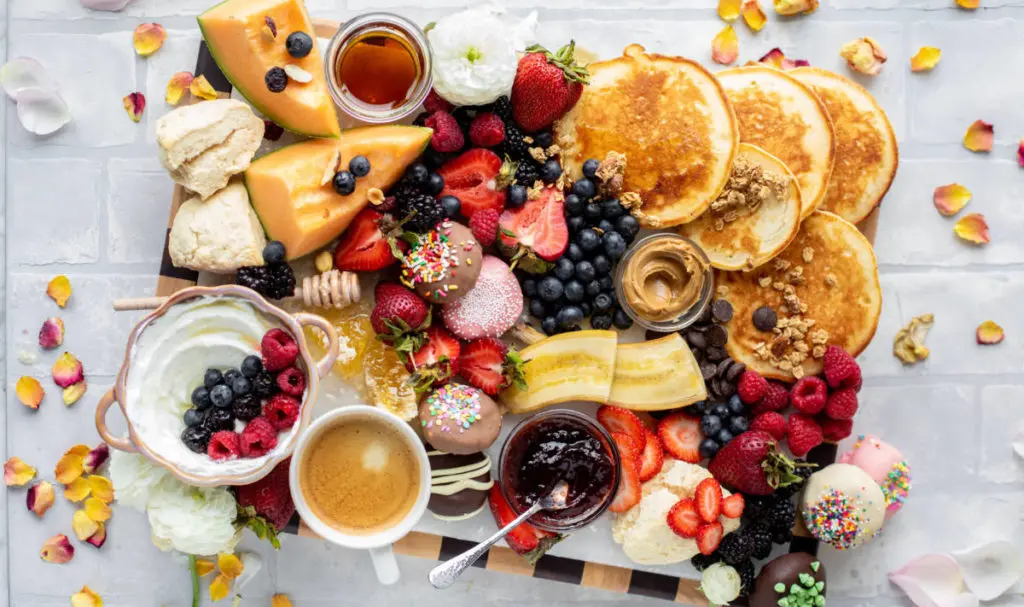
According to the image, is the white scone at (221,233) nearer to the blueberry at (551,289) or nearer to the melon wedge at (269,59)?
the melon wedge at (269,59)

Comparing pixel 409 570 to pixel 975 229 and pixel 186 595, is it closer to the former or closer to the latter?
pixel 186 595

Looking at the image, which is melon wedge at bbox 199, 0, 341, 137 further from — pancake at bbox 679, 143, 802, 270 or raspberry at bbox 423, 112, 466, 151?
pancake at bbox 679, 143, 802, 270

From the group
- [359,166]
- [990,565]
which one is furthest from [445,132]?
[990,565]

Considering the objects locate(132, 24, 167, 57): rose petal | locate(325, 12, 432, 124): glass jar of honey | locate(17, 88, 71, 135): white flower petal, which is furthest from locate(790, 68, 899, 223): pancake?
locate(17, 88, 71, 135): white flower petal

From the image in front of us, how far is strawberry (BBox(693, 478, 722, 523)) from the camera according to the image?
1.79 meters

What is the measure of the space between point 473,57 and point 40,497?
4.54 ft

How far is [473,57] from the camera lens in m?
1.69

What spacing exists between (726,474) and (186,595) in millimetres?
1245

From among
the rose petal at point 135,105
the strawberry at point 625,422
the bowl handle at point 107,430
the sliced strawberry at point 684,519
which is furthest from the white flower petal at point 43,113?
the sliced strawberry at point 684,519

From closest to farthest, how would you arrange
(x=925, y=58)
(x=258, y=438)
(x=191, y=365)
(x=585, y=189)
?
1. (x=258, y=438)
2. (x=191, y=365)
3. (x=585, y=189)
4. (x=925, y=58)

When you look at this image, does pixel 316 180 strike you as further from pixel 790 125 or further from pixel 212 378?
pixel 790 125

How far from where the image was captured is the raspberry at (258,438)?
1.60m

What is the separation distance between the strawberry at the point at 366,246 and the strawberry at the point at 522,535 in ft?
1.75

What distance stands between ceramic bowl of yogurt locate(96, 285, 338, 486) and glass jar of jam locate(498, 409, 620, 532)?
0.43 metres
